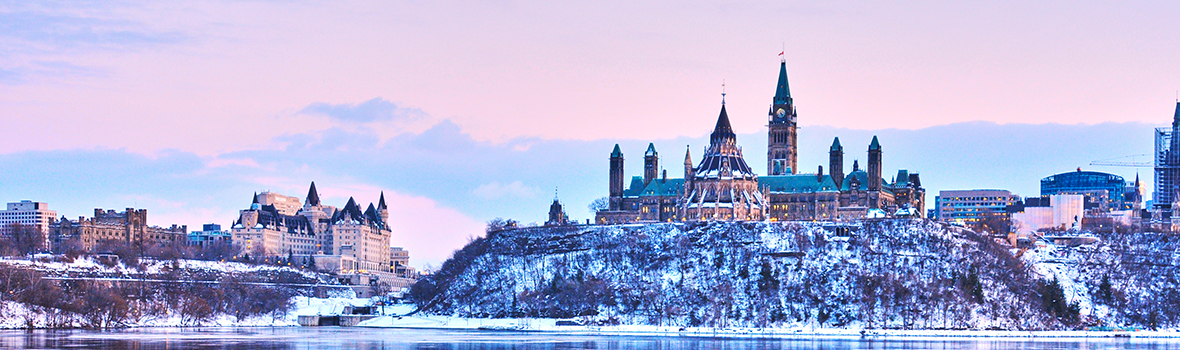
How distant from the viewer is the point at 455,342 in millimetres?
161875

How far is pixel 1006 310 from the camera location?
199 metres

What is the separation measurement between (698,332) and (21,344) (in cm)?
8204

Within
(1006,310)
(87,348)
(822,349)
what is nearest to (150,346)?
(87,348)

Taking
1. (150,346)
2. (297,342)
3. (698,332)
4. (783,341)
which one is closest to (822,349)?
(783,341)

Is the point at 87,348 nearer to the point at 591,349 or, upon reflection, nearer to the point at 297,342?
the point at 297,342

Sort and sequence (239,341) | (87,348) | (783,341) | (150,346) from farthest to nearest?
1. (783,341)
2. (239,341)
3. (150,346)
4. (87,348)

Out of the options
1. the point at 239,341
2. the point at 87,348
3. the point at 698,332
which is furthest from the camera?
the point at 698,332

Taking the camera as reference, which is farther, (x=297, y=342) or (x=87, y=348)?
(x=297, y=342)

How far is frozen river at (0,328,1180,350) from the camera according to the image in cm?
15012

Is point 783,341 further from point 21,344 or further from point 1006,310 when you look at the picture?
point 21,344

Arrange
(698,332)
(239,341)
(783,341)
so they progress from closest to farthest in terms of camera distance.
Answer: (239,341), (783,341), (698,332)

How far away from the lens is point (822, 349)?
501 feet

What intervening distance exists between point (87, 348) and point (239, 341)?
2380cm

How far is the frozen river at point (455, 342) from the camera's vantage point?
150 meters
